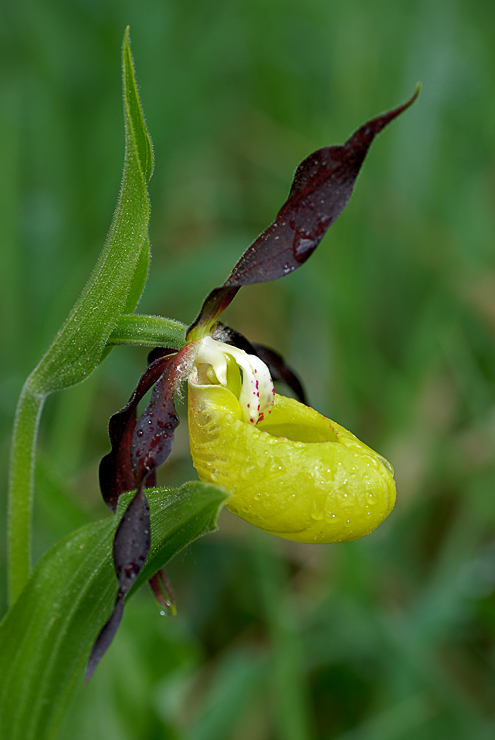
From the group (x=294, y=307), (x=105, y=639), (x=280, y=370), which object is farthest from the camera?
(x=294, y=307)

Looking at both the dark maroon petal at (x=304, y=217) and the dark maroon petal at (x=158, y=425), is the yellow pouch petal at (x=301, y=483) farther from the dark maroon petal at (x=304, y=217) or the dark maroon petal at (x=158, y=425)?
the dark maroon petal at (x=304, y=217)

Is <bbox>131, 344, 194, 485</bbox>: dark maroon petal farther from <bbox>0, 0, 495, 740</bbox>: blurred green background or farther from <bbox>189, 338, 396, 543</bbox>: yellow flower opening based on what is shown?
<bbox>0, 0, 495, 740</bbox>: blurred green background

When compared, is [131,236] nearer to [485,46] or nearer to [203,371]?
[203,371]

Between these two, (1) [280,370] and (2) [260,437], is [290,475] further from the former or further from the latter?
(1) [280,370]

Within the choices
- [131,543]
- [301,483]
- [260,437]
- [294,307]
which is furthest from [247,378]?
[294,307]

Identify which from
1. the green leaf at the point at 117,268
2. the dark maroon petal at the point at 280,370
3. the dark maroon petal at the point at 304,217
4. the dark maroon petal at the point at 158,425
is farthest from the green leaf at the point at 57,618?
the dark maroon petal at the point at 280,370

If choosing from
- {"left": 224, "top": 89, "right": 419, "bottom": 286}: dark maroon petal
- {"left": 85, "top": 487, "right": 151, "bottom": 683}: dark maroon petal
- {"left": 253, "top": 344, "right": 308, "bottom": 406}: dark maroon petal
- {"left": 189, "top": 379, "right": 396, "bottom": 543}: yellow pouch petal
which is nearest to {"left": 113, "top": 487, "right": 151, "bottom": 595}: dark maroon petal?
{"left": 85, "top": 487, "right": 151, "bottom": 683}: dark maroon petal

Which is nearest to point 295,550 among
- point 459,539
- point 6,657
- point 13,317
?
point 459,539
